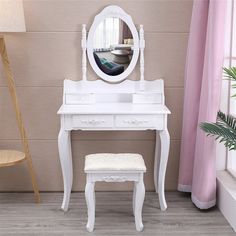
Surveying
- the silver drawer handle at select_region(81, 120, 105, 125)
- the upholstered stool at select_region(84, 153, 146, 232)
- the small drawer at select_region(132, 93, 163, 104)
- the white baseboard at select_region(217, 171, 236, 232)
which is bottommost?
the white baseboard at select_region(217, 171, 236, 232)

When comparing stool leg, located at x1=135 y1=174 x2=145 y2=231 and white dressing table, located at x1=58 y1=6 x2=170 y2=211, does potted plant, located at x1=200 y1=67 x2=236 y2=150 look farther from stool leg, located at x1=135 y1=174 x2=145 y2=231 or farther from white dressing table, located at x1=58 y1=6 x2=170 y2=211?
stool leg, located at x1=135 y1=174 x2=145 y2=231

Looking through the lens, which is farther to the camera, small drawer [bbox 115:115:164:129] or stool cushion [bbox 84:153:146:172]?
small drawer [bbox 115:115:164:129]

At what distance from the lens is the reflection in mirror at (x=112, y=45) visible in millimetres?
3490

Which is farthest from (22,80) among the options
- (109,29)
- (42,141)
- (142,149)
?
(142,149)

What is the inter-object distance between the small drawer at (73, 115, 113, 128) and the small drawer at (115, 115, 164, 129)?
59 mm

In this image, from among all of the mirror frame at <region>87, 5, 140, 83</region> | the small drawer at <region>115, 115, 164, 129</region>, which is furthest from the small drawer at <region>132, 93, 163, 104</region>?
the small drawer at <region>115, 115, 164, 129</region>

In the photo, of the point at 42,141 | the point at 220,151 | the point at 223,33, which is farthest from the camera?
the point at 42,141

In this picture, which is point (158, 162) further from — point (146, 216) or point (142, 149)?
point (146, 216)

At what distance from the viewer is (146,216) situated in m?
3.22

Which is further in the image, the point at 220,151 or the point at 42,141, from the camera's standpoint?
the point at 42,141

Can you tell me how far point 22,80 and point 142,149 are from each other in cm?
109

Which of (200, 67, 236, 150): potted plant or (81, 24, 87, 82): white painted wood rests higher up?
(81, 24, 87, 82): white painted wood

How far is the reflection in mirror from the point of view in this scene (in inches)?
137

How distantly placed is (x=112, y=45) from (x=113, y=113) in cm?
63
